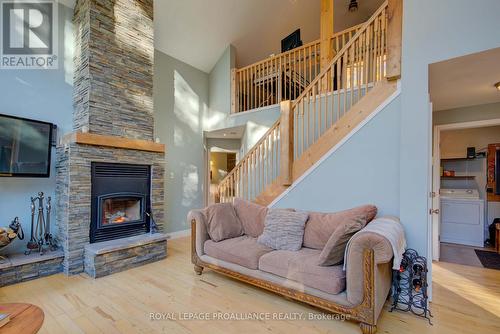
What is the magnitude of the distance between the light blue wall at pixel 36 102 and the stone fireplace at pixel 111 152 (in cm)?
17

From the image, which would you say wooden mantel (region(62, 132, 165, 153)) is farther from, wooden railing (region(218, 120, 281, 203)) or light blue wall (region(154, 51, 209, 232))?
wooden railing (region(218, 120, 281, 203))

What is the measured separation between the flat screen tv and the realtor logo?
868mm

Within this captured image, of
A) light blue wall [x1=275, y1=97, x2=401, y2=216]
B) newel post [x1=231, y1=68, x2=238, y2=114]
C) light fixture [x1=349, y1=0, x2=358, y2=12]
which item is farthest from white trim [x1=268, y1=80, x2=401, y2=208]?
light fixture [x1=349, y1=0, x2=358, y2=12]

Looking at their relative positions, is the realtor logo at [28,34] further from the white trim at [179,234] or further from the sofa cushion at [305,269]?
the sofa cushion at [305,269]

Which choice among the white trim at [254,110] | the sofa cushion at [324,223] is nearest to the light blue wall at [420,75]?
the sofa cushion at [324,223]

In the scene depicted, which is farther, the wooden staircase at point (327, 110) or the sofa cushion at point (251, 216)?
the sofa cushion at point (251, 216)

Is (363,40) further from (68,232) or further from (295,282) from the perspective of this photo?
(68,232)

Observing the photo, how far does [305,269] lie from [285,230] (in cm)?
60

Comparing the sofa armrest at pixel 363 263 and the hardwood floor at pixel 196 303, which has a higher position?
the sofa armrest at pixel 363 263

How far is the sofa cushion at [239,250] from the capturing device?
8.63 ft

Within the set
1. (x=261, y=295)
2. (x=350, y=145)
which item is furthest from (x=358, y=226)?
(x=261, y=295)

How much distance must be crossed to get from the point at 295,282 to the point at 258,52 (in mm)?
6074

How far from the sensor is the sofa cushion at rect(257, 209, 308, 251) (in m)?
2.73

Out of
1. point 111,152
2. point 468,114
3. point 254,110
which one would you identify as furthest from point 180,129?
point 468,114
